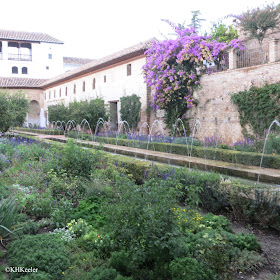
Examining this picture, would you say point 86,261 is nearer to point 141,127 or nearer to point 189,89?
point 189,89

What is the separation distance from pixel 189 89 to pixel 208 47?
1807 millimetres

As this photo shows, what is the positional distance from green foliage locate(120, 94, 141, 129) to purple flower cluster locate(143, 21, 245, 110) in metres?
2.10

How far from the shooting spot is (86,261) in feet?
9.02

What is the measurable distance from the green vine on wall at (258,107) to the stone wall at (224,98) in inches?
10.6

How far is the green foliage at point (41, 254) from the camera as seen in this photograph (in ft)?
8.40

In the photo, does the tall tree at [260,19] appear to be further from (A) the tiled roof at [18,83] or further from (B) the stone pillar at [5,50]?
(B) the stone pillar at [5,50]

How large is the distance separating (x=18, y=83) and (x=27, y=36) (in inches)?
282

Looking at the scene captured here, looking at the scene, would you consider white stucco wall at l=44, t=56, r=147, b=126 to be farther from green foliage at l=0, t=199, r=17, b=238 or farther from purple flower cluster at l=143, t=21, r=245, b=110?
green foliage at l=0, t=199, r=17, b=238

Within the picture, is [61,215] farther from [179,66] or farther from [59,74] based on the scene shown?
[59,74]

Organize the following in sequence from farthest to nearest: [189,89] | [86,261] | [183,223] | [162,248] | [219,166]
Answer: [189,89]
[219,166]
[183,223]
[86,261]
[162,248]

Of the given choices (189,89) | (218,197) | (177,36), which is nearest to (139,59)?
(177,36)

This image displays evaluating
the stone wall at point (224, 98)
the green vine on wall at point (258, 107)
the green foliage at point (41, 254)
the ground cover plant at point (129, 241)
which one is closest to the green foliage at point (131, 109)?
the stone wall at point (224, 98)

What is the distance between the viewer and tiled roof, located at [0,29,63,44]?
3438cm

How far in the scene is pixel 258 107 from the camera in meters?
10.1
